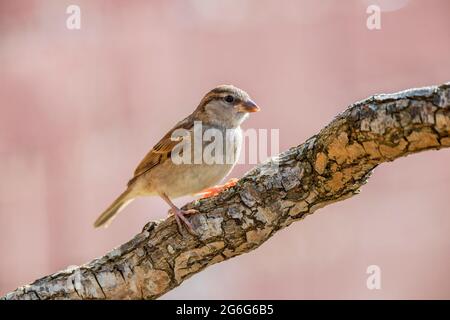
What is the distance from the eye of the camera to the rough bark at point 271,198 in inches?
75.9

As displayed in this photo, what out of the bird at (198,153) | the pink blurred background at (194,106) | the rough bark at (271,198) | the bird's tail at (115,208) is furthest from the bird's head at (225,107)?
the pink blurred background at (194,106)

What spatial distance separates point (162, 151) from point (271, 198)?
100 centimetres

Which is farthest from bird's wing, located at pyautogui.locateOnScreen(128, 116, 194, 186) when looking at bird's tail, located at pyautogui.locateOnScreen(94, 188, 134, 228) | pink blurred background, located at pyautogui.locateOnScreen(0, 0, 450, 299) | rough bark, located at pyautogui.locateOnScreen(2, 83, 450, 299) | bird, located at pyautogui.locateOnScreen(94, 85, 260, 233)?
pink blurred background, located at pyautogui.locateOnScreen(0, 0, 450, 299)

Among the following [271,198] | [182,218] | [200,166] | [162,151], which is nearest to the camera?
[271,198]

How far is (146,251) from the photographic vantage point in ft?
8.02

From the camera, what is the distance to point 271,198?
2.26m

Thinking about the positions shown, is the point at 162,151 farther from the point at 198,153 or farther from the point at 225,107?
the point at 225,107

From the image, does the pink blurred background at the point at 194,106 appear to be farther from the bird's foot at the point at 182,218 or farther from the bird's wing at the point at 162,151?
the bird's foot at the point at 182,218

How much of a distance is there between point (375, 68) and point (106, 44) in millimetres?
2035

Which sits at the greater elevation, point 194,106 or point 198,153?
point 194,106

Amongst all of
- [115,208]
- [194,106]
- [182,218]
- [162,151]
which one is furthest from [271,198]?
[194,106]
